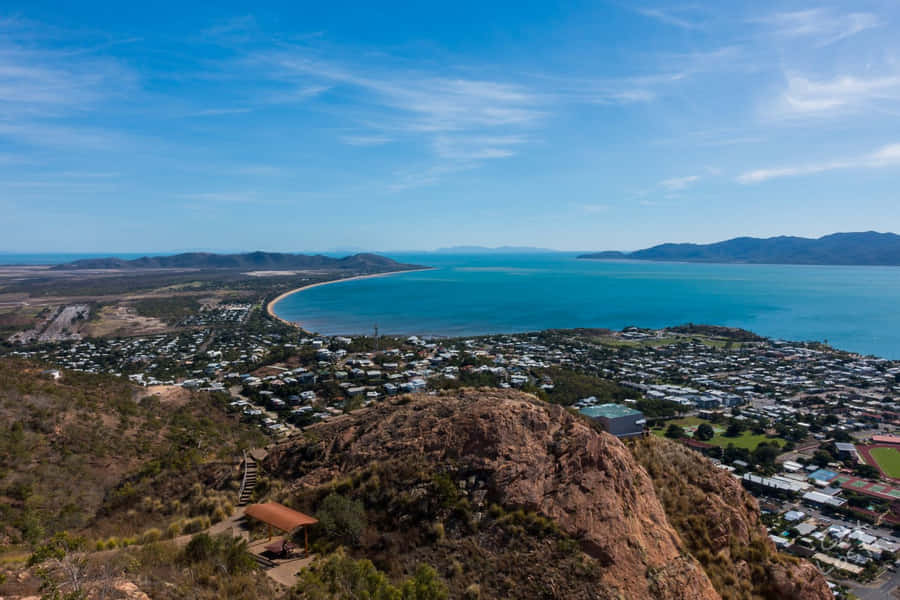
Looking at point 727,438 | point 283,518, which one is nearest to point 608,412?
point 727,438

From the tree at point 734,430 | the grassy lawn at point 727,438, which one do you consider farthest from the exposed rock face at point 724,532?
the tree at point 734,430

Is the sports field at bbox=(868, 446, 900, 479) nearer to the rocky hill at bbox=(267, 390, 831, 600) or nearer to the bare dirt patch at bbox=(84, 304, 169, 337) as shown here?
the rocky hill at bbox=(267, 390, 831, 600)

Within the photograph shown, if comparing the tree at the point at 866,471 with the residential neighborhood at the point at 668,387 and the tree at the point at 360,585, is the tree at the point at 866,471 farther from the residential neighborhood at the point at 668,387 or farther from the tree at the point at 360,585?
the tree at the point at 360,585

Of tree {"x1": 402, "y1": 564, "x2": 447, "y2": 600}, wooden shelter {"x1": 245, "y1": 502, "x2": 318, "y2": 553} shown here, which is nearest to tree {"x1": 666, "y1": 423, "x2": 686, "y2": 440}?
wooden shelter {"x1": 245, "y1": 502, "x2": 318, "y2": 553}

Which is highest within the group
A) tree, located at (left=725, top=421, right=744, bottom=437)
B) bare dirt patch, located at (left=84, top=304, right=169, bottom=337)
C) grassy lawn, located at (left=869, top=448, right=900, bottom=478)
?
bare dirt patch, located at (left=84, top=304, right=169, bottom=337)

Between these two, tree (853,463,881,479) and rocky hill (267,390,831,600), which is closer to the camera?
rocky hill (267,390,831,600)

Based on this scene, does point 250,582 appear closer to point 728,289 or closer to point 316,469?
point 316,469

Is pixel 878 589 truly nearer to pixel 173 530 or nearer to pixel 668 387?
pixel 173 530

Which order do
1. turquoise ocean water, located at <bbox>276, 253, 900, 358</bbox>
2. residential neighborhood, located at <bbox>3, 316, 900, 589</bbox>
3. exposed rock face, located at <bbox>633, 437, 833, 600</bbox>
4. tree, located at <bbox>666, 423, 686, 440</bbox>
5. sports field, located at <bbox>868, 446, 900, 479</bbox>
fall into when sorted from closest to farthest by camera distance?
exposed rock face, located at <bbox>633, 437, 833, 600</bbox> → residential neighborhood, located at <bbox>3, 316, 900, 589</bbox> → sports field, located at <bbox>868, 446, 900, 479</bbox> → tree, located at <bbox>666, 423, 686, 440</bbox> → turquoise ocean water, located at <bbox>276, 253, 900, 358</bbox>
